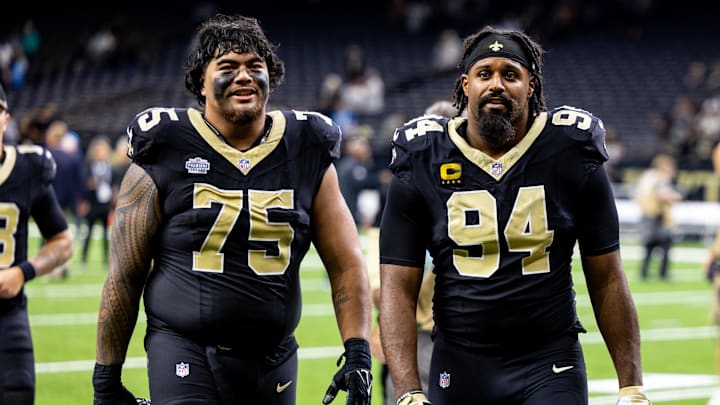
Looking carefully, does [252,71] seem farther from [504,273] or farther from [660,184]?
[660,184]

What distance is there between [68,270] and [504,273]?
1214 cm

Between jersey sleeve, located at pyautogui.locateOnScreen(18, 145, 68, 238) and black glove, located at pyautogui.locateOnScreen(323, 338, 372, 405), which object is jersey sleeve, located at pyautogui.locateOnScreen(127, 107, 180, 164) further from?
jersey sleeve, located at pyautogui.locateOnScreen(18, 145, 68, 238)

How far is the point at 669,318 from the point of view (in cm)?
1274

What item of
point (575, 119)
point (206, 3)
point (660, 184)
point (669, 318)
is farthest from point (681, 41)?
point (575, 119)

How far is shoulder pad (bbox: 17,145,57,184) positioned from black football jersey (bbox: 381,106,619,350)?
2114mm

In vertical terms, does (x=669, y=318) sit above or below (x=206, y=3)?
below

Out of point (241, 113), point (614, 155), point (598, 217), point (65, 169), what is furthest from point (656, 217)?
point (241, 113)

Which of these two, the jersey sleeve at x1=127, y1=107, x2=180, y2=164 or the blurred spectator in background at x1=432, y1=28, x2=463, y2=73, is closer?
the jersey sleeve at x1=127, y1=107, x2=180, y2=164

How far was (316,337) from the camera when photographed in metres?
10.9

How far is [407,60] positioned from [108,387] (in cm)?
2571

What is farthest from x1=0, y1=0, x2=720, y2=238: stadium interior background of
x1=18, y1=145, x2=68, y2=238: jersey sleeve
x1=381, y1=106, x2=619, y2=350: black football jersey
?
x1=381, y1=106, x2=619, y2=350: black football jersey

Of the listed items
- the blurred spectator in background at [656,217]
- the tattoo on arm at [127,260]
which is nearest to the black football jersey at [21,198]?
the tattoo on arm at [127,260]

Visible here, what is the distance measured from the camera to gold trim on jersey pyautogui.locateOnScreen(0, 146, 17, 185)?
17.6 ft

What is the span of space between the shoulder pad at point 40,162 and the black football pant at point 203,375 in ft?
5.66
